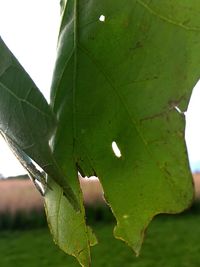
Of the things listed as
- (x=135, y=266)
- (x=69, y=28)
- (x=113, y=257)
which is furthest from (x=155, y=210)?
(x=113, y=257)

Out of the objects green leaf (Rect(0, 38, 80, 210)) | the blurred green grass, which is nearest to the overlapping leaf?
green leaf (Rect(0, 38, 80, 210))

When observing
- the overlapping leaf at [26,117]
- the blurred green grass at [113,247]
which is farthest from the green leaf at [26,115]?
the blurred green grass at [113,247]

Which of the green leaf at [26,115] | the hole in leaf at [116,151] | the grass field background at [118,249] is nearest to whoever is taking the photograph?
the green leaf at [26,115]

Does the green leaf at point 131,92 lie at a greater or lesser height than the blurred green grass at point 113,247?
greater

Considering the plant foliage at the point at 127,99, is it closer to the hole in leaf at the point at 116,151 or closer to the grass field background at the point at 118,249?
the hole in leaf at the point at 116,151

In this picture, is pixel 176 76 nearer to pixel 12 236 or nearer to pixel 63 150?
pixel 63 150
